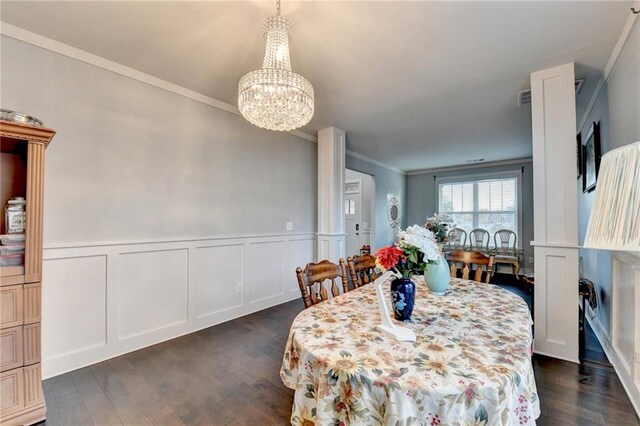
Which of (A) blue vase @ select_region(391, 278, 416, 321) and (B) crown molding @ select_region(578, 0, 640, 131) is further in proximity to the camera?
(B) crown molding @ select_region(578, 0, 640, 131)

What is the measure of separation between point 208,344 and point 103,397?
33.5 inches

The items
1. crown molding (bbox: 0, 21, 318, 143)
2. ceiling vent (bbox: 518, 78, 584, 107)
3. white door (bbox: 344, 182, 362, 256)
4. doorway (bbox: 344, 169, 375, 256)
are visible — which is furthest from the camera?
white door (bbox: 344, 182, 362, 256)

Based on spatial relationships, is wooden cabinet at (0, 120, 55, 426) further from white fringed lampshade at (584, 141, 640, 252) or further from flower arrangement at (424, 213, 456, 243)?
white fringed lampshade at (584, 141, 640, 252)

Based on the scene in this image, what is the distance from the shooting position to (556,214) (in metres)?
2.32

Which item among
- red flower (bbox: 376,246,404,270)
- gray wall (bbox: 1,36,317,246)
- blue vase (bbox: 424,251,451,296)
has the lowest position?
blue vase (bbox: 424,251,451,296)

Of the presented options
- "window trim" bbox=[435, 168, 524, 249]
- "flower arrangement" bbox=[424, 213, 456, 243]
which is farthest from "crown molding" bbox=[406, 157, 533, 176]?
"flower arrangement" bbox=[424, 213, 456, 243]

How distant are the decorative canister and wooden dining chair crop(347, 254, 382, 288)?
2011 mm

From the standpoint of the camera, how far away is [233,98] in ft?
9.80

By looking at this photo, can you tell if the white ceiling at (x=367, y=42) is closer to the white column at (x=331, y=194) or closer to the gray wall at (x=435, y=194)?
the white column at (x=331, y=194)

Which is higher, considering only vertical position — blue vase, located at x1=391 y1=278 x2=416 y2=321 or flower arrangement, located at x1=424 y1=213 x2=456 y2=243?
flower arrangement, located at x1=424 y1=213 x2=456 y2=243

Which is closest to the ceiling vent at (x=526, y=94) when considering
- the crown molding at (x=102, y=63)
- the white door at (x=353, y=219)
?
the crown molding at (x=102, y=63)

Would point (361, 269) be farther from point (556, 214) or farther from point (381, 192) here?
point (381, 192)

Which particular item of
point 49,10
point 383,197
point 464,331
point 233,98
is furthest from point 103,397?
point 383,197

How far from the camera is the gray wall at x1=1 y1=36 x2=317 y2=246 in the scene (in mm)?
2035
